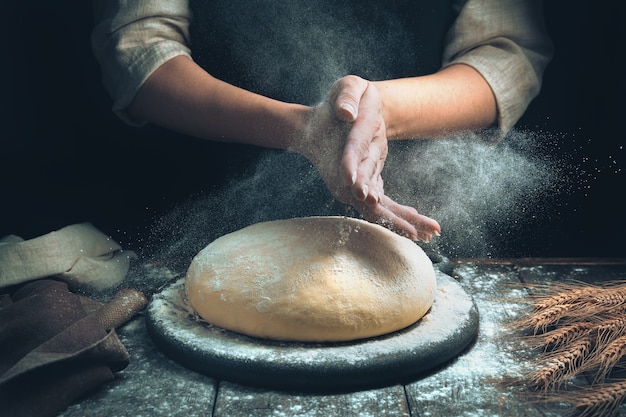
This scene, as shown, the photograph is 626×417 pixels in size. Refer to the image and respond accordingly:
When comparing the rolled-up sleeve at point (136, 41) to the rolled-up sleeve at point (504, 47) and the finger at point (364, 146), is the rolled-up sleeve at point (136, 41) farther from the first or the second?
the rolled-up sleeve at point (504, 47)

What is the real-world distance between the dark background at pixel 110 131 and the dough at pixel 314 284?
79cm

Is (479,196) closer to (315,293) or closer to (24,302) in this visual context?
(315,293)

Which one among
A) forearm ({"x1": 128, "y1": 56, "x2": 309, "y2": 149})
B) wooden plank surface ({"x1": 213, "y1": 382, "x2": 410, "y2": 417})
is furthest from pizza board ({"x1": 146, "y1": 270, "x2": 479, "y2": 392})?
forearm ({"x1": 128, "y1": 56, "x2": 309, "y2": 149})

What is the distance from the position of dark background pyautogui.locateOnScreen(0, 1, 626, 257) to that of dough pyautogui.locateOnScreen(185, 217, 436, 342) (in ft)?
2.59

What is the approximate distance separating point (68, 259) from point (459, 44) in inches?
51.6

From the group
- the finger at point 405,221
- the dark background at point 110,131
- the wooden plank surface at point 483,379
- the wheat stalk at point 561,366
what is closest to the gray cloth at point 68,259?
the dark background at point 110,131

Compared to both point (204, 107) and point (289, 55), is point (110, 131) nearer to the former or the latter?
point (204, 107)

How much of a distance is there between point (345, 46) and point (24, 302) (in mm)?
1215

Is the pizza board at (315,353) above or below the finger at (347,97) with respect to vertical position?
below

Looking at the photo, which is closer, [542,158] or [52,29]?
[52,29]

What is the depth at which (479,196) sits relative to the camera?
2.24 m

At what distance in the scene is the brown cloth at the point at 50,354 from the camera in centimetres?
118

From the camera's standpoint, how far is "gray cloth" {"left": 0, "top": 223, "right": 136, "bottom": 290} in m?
1.68

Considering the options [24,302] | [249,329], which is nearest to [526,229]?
[249,329]
